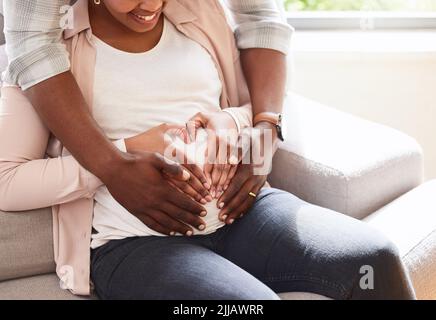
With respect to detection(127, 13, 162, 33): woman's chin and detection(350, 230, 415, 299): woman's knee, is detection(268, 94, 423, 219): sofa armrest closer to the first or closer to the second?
detection(350, 230, 415, 299): woman's knee

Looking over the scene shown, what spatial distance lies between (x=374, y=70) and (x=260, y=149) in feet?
2.89

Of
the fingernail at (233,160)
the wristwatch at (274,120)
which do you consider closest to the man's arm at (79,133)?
the fingernail at (233,160)

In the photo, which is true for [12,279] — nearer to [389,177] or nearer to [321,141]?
[321,141]

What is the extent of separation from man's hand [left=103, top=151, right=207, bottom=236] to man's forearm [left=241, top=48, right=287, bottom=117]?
300 millimetres

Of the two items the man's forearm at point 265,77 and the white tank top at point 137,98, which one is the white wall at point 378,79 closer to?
the man's forearm at point 265,77

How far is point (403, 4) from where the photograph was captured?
235 cm

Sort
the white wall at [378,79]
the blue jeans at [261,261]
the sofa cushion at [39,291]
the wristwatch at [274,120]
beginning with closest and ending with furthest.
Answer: the blue jeans at [261,261], the sofa cushion at [39,291], the wristwatch at [274,120], the white wall at [378,79]

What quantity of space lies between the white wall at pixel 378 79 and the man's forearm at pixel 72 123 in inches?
40.5

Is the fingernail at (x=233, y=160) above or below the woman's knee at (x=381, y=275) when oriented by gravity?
above

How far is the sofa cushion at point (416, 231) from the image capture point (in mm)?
1379

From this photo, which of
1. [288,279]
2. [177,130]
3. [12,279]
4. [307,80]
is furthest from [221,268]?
[307,80]

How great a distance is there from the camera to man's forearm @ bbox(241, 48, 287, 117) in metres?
1.53

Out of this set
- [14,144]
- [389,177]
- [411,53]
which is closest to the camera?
[14,144]

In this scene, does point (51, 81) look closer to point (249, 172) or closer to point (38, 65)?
point (38, 65)
